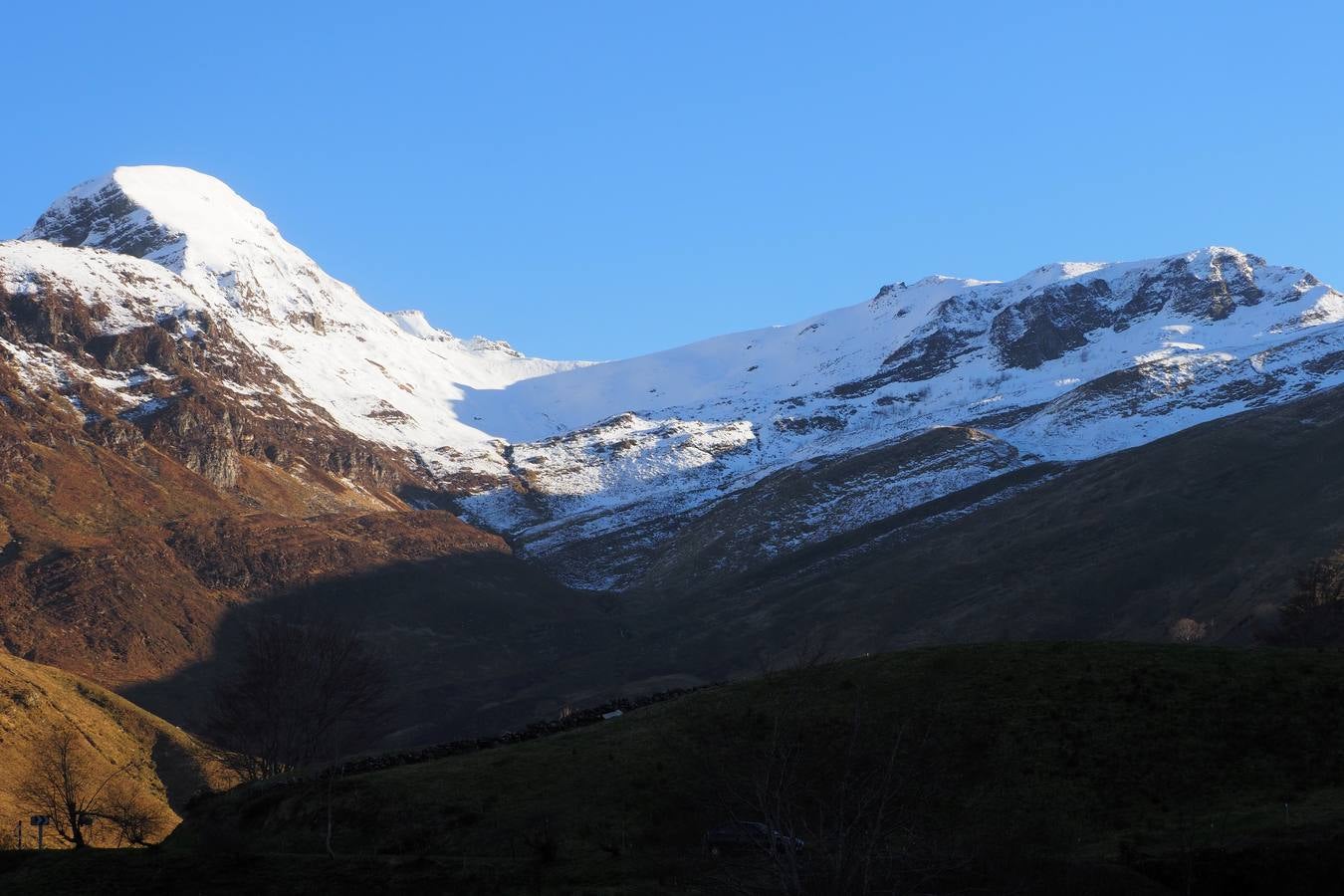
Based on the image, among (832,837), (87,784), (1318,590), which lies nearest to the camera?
(832,837)

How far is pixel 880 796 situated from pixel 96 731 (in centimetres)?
9890

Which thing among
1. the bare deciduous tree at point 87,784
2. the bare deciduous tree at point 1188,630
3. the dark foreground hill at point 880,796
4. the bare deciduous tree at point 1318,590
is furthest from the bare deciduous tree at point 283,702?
the bare deciduous tree at point 1188,630

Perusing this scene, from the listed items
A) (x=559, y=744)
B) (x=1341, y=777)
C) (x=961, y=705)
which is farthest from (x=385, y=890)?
(x=1341, y=777)

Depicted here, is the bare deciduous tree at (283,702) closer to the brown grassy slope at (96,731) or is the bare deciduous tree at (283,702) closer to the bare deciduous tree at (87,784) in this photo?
the bare deciduous tree at (87,784)

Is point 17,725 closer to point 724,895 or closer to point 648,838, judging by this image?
point 648,838

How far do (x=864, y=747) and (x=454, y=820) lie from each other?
1616cm

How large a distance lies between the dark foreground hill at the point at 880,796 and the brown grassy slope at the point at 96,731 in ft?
142

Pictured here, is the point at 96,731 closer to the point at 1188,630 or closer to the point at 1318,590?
the point at 1318,590

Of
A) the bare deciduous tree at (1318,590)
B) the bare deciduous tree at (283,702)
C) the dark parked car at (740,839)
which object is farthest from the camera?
the bare deciduous tree at (1318,590)

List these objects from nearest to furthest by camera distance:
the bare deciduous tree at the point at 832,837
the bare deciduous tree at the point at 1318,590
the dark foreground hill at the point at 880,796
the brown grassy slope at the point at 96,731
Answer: the bare deciduous tree at the point at 832,837 → the dark foreground hill at the point at 880,796 → the brown grassy slope at the point at 96,731 → the bare deciduous tree at the point at 1318,590

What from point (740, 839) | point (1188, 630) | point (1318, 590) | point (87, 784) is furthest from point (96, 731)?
point (1188, 630)

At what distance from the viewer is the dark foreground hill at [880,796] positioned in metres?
40.2

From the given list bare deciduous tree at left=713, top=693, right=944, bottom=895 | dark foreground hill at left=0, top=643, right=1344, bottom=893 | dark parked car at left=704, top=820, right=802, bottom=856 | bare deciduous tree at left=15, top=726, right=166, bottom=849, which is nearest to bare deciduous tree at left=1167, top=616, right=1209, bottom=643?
dark foreground hill at left=0, top=643, right=1344, bottom=893

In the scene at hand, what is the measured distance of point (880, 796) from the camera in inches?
1506
